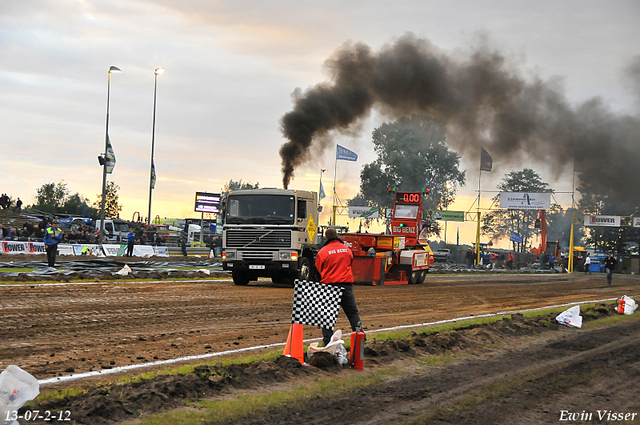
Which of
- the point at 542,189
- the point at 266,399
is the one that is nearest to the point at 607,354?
the point at 266,399

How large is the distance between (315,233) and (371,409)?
1512 cm

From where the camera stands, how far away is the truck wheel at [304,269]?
66.9ft

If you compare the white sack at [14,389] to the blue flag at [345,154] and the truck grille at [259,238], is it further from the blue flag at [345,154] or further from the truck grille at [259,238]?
the blue flag at [345,154]

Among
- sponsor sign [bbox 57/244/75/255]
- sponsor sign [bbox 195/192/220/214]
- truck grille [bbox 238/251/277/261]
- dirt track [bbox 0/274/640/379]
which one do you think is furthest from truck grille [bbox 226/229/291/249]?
sponsor sign [bbox 195/192/220/214]

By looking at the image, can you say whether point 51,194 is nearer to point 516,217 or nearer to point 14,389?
point 516,217

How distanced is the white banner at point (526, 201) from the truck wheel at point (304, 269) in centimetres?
3870

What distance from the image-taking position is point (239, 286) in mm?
21016

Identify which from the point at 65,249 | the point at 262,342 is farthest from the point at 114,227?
the point at 262,342

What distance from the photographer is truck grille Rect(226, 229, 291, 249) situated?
20.0m

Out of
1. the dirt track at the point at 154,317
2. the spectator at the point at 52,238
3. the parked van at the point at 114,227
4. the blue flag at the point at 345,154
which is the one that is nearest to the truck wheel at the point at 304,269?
the dirt track at the point at 154,317

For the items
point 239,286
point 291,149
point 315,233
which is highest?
point 291,149

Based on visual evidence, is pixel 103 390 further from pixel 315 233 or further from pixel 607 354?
pixel 315 233

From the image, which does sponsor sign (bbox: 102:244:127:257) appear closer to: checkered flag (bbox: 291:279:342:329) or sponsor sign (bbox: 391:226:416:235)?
sponsor sign (bbox: 391:226:416:235)

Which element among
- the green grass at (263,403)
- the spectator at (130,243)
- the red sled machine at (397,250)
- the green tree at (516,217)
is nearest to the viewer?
the green grass at (263,403)
